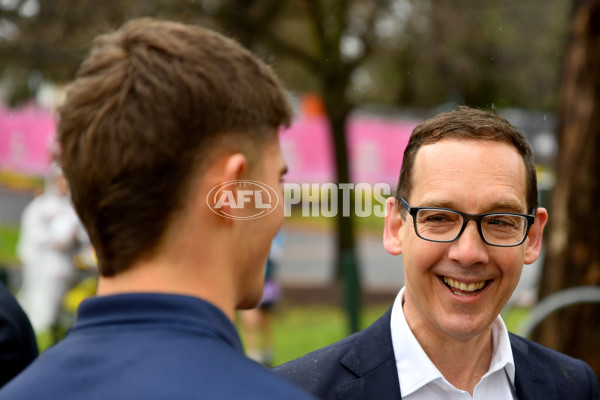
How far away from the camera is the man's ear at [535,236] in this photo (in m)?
2.17

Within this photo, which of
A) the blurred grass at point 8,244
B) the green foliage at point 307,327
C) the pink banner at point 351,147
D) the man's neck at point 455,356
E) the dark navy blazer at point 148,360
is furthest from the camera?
the blurred grass at point 8,244

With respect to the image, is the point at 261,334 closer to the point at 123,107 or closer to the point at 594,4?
the point at 594,4

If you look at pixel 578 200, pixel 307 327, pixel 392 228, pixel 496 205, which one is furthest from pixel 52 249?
pixel 496 205

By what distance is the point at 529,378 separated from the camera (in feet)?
6.96

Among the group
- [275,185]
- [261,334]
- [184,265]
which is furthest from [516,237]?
[261,334]

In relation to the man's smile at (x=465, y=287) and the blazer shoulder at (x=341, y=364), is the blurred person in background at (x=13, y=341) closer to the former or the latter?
the blazer shoulder at (x=341, y=364)

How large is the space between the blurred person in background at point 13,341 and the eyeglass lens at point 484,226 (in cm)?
119

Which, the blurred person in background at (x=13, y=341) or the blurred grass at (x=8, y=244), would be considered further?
the blurred grass at (x=8, y=244)

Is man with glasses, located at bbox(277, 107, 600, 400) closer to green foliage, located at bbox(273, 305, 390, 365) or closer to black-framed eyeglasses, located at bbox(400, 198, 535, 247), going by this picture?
black-framed eyeglasses, located at bbox(400, 198, 535, 247)

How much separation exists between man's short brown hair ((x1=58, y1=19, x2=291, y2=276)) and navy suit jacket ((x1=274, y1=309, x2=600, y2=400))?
90cm

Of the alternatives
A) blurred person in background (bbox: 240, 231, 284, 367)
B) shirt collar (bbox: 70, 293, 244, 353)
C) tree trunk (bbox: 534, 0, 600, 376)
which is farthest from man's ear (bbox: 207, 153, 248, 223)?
blurred person in background (bbox: 240, 231, 284, 367)

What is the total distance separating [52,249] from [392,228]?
6.97m

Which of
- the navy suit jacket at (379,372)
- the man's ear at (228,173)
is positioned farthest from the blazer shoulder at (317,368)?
the man's ear at (228,173)

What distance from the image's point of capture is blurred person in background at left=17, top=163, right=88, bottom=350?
845 centimetres
